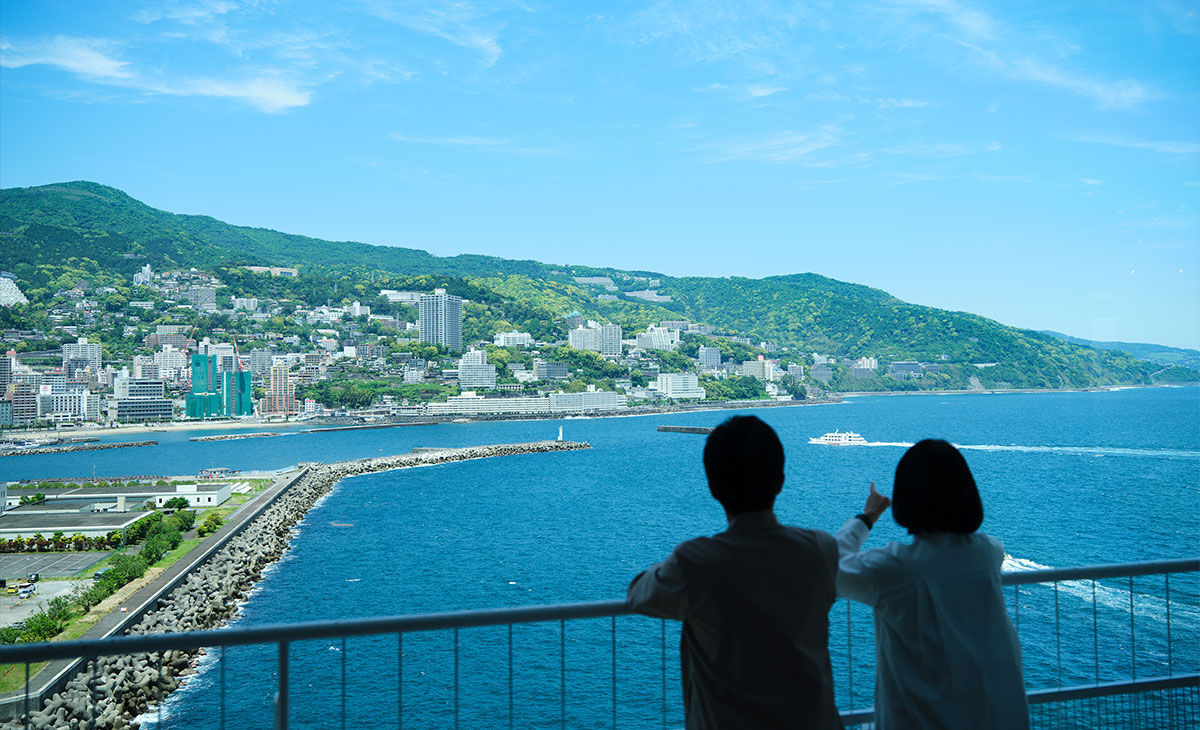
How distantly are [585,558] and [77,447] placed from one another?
4292 centimetres

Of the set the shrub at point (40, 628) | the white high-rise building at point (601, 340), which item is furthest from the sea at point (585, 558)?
the white high-rise building at point (601, 340)

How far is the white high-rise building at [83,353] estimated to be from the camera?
64688mm

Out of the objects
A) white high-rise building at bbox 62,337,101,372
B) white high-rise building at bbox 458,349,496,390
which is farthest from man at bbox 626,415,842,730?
white high-rise building at bbox 62,337,101,372

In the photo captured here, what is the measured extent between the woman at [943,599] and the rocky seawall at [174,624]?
3.50ft

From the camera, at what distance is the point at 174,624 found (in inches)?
432

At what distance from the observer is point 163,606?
39.6 feet

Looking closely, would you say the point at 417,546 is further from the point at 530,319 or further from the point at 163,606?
the point at 530,319

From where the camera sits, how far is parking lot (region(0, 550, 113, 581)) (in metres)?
14.3

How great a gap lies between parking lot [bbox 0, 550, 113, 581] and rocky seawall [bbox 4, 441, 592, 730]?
2282mm

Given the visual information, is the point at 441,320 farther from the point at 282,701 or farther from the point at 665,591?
the point at 665,591

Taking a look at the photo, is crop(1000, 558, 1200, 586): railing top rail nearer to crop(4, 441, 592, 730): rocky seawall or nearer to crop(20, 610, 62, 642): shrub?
crop(4, 441, 592, 730): rocky seawall

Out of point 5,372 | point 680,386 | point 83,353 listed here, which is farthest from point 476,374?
point 5,372

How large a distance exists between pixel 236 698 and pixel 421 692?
7.03ft

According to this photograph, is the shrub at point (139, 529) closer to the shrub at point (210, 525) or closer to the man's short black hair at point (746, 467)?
the shrub at point (210, 525)
